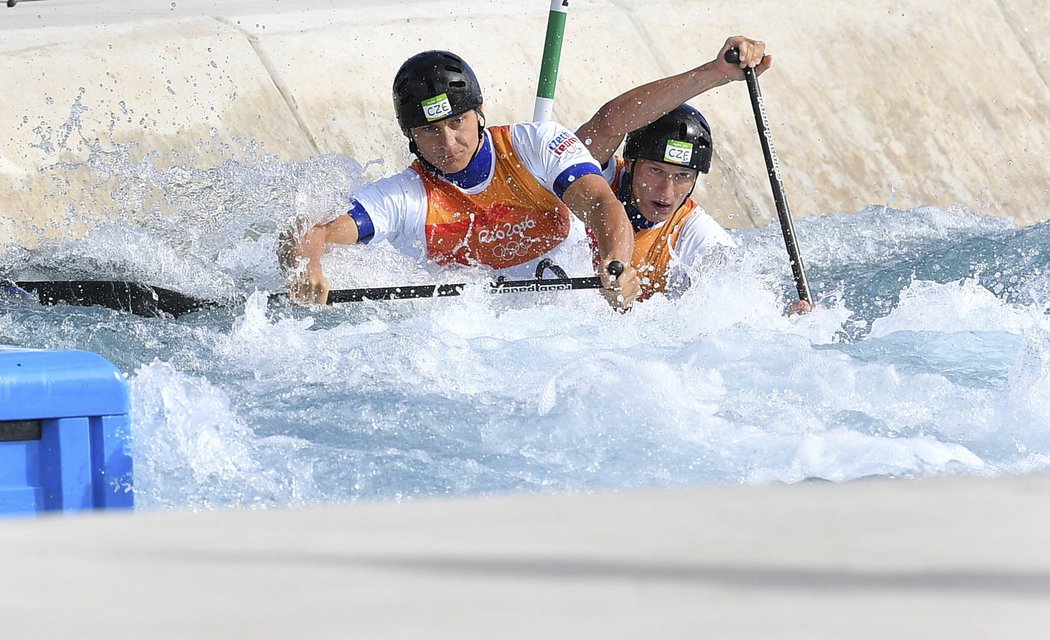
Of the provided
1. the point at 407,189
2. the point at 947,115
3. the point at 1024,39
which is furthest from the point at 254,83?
the point at 1024,39

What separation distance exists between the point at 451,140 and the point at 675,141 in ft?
2.45

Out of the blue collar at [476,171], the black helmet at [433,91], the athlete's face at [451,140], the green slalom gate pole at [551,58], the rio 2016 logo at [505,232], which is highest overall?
the green slalom gate pole at [551,58]

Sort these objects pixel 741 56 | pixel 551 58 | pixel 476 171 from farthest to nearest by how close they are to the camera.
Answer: pixel 551 58, pixel 741 56, pixel 476 171

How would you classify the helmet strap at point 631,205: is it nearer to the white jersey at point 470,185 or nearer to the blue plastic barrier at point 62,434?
the white jersey at point 470,185

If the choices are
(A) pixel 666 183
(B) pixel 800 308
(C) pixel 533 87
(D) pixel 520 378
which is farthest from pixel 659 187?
(C) pixel 533 87

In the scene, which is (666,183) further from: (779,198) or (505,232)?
(779,198)

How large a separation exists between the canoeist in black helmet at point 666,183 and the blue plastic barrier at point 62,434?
2698 millimetres

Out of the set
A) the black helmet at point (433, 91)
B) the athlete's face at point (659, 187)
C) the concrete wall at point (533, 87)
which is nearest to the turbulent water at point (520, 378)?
the athlete's face at point (659, 187)

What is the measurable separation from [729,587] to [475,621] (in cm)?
16

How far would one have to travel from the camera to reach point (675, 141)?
4.51 meters

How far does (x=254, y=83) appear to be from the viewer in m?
Answer: 7.66

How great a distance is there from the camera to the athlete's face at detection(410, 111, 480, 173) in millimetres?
4543

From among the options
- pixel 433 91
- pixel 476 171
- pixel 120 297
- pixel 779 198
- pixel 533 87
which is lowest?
pixel 120 297

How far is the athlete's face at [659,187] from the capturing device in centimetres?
455
